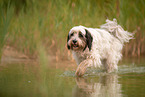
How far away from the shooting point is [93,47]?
23.9ft

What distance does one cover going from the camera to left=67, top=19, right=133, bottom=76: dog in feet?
23.2

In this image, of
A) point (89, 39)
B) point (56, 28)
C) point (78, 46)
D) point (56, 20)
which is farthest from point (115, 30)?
point (56, 28)

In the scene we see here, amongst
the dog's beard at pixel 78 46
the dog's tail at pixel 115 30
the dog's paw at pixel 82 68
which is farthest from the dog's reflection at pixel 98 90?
the dog's tail at pixel 115 30

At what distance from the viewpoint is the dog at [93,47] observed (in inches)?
279

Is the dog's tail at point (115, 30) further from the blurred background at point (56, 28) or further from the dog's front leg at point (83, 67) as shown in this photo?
the dog's front leg at point (83, 67)

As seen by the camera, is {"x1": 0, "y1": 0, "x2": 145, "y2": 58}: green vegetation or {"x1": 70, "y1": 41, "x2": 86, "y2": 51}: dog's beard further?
{"x1": 0, "y1": 0, "x2": 145, "y2": 58}: green vegetation

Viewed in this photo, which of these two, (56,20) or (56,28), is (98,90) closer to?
(56,20)

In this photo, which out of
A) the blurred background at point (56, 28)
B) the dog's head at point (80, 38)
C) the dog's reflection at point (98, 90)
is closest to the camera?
the dog's reflection at point (98, 90)

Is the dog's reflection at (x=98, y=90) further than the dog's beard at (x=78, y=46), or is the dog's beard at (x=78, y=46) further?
the dog's beard at (x=78, y=46)

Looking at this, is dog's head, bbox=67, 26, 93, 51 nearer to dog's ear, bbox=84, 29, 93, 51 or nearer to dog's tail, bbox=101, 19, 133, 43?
dog's ear, bbox=84, 29, 93, 51

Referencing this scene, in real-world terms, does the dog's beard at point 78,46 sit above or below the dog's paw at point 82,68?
above

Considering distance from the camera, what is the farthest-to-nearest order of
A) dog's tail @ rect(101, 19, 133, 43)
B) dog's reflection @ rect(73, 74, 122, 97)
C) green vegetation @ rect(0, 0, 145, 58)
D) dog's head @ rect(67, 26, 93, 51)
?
green vegetation @ rect(0, 0, 145, 58)
dog's tail @ rect(101, 19, 133, 43)
dog's head @ rect(67, 26, 93, 51)
dog's reflection @ rect(73, 74, 122, 97)

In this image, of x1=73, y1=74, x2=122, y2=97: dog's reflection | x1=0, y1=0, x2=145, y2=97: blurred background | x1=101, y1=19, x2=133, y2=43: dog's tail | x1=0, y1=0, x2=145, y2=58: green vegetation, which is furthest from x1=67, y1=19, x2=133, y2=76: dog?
x1=0, y1=0, x2=145, y2=58: green vegetation

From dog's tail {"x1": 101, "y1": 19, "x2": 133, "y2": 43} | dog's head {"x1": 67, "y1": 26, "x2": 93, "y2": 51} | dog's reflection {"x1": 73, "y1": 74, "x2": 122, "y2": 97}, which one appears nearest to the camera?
dog's reflection {"x1": 73, "y1": 74, "x2": 122, "y2": 97}
